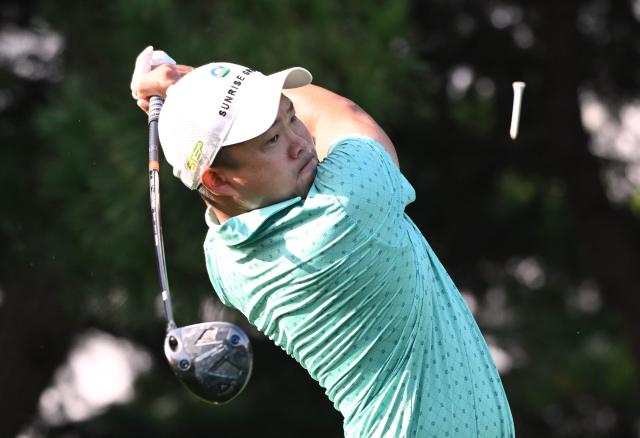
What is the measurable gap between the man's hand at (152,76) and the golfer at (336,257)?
29 cm

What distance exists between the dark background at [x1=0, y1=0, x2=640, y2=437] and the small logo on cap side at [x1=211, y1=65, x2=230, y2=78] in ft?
14.5

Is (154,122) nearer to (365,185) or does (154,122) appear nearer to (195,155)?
(195,155)

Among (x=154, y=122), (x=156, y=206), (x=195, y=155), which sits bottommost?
(x=156, y=206)

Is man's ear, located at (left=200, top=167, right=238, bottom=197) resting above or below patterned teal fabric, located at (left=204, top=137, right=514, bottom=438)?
above

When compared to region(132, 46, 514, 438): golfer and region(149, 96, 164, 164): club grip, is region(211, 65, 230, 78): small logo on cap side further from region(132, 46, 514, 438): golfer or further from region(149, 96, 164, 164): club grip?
region(149, 96, 164, 164): club grip

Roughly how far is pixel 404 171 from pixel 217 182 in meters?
6.31

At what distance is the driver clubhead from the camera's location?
8.88 ft

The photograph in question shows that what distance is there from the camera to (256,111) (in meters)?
2.51

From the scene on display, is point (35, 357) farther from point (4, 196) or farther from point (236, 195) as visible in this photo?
point (236, 195)

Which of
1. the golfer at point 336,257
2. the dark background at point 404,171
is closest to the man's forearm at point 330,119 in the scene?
the golfer at point 336,257

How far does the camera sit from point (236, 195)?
8.49 feet

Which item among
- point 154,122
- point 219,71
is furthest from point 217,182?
point 154,122

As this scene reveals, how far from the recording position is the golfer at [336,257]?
2.50 m

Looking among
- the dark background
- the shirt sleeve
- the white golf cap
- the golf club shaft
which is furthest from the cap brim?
the dark background
